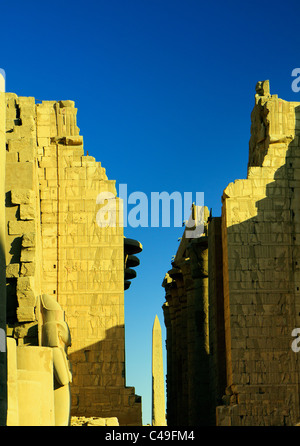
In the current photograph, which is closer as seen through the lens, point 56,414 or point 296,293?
point 56,414

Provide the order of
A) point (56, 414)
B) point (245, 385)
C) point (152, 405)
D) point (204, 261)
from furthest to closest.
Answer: point (152, 405), point (204, 261), point (245, 385), point (56, 414)

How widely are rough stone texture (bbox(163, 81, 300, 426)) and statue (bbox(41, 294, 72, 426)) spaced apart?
8147 millimetres

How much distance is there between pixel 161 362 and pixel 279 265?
21.2 meters

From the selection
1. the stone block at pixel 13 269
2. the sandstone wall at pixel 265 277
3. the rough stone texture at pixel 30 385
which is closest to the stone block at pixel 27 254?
the stone block at pixel 13 269

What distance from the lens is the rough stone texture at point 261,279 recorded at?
2903 cm

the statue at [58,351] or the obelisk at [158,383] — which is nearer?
the statue at [58,351]

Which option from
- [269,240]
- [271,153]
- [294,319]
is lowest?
[294,319]

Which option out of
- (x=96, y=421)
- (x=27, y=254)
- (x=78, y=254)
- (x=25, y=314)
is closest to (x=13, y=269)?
(x=27, y=254)

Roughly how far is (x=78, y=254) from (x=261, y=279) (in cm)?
573

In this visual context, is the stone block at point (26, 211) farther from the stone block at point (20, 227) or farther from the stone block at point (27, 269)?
the stone block at point (27, 269)

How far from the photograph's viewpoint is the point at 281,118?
31.2m

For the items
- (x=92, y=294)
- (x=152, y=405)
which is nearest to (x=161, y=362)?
(x=152, y=405)

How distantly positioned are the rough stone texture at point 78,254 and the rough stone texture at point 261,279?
324cm
